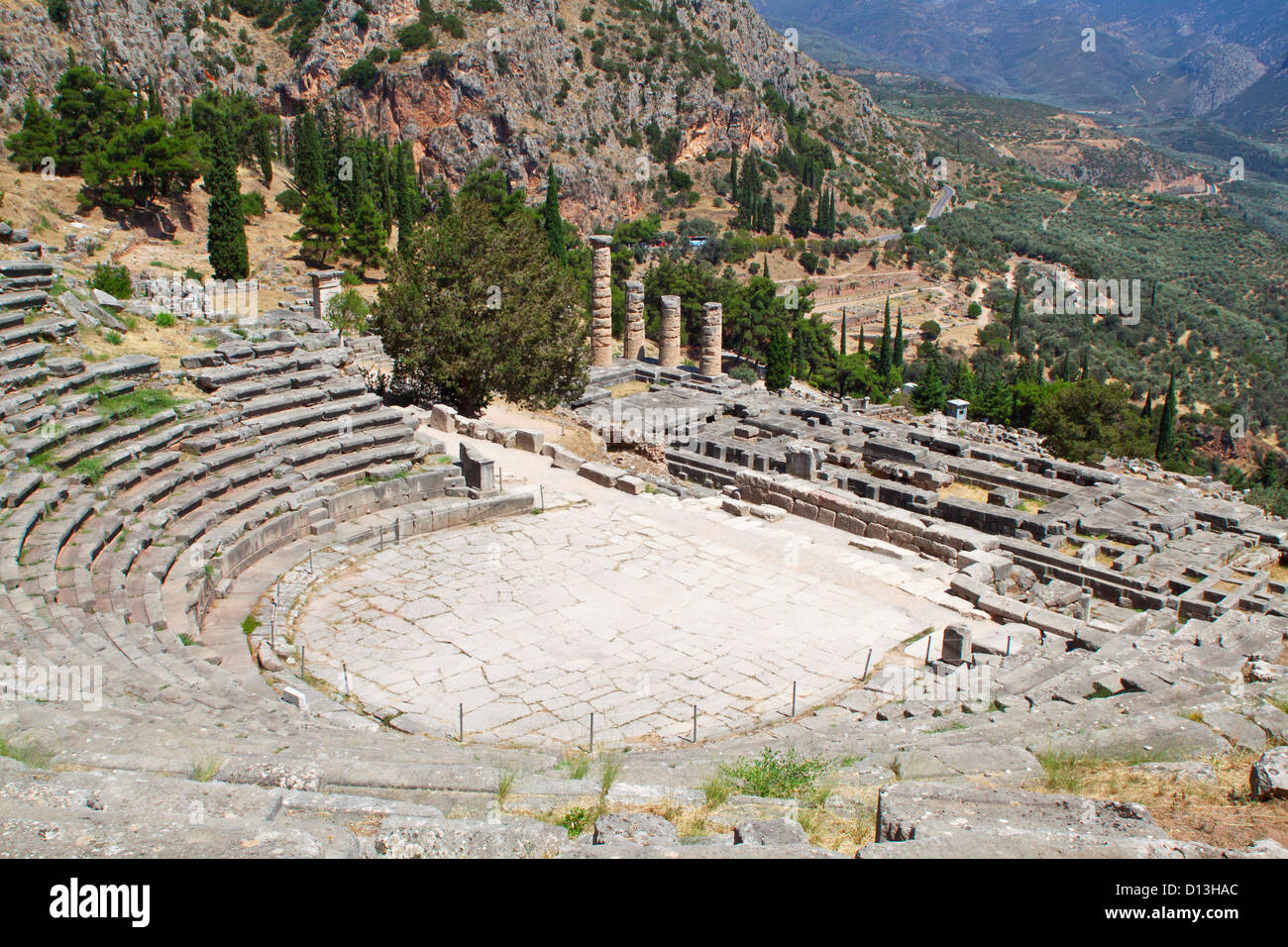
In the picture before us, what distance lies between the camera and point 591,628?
39.7ft

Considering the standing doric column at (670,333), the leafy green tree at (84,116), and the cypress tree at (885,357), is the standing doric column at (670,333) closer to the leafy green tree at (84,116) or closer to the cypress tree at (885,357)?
the cypress tree at (885,357)

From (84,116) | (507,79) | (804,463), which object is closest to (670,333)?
(804,463)

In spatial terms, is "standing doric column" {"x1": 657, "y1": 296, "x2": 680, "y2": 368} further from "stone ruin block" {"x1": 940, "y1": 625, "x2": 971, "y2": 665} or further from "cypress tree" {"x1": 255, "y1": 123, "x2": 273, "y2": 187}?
"cypress tree" {"x1": 255, "y1": 123, "x2": 273, "y2": 187}

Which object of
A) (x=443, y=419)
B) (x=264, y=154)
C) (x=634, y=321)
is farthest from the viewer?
(x=264, y=154)

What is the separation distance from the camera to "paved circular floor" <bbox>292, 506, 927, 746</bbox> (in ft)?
33.5

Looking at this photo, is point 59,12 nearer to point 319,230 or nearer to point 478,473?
point 319,230

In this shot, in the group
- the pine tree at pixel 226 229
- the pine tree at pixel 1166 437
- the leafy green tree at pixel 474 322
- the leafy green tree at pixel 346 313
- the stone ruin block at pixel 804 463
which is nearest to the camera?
the stone ruin block at pixel 804 463

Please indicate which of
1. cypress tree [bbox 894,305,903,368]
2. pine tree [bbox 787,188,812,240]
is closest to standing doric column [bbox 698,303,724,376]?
cypress tree [bbox 894,305,903,368]

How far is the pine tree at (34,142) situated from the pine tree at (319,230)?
9922 millimetres

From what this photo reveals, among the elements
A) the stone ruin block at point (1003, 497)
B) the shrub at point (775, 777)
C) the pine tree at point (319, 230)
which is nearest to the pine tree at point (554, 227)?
the pine tree at point (319, 230)

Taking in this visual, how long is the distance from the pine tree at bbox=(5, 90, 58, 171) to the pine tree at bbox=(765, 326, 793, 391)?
108 feet

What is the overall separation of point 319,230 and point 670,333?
17.9m

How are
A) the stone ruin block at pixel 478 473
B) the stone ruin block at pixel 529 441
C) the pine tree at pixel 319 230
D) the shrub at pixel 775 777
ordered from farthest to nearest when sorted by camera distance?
the pine tree at pixel 319 230, the stone ruin block at pixel 529 441, the stone ruin block at pixel 478 473, the shrub at pixel 775 777

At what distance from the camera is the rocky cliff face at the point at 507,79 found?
227ft
